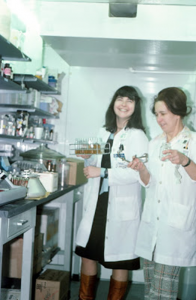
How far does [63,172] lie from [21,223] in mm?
980

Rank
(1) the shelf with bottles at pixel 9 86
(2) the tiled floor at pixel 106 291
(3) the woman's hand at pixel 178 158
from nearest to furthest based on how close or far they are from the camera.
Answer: (3) the woman's hand at pixel 178 158 → (1) the shelf with bottles at pixel 9 86 → (2) the tiled floor at pixel 106 291

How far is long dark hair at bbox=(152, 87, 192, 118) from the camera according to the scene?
79.2 inches

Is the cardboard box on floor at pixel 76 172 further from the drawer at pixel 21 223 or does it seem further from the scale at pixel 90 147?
the drawer at pixel 21 223

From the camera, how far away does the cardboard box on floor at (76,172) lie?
2461 mm

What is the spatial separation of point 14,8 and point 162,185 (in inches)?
68.3

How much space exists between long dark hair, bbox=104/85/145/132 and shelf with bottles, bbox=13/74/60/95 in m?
0.51

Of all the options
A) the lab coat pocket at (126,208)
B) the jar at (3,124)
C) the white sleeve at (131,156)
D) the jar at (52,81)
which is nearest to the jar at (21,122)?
the jar at (3,124)

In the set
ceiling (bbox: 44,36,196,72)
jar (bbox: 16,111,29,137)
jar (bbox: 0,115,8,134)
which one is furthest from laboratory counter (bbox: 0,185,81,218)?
ceiling (bbox: 44,36,196,72)

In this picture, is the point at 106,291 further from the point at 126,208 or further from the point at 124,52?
the point at 124,52

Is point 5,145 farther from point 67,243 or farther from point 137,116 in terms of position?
point 137,116

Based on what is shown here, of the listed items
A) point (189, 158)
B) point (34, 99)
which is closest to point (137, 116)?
point (189, 158)

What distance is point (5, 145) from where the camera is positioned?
2658 mm

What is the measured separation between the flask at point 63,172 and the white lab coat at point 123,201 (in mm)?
256

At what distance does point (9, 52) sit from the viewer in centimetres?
213
